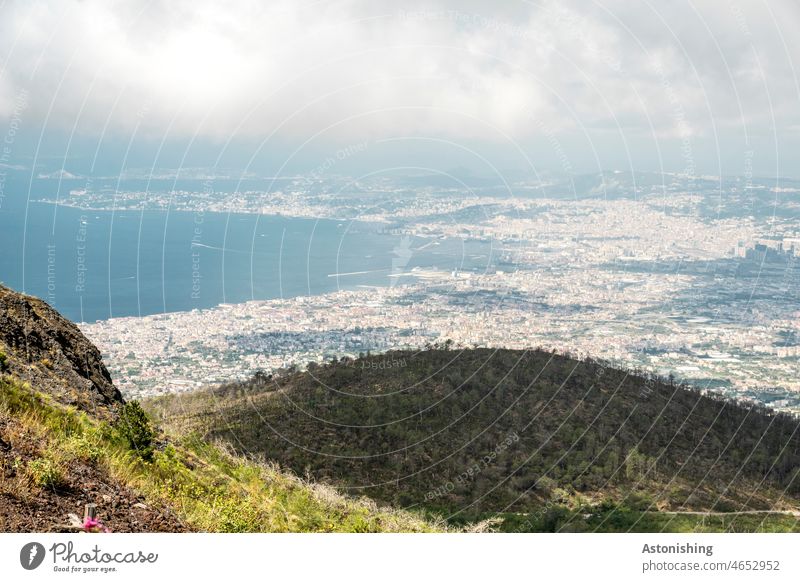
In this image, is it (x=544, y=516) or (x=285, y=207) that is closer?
(x=544, y=516)

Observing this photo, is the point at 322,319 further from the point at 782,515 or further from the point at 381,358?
the point at 782,515

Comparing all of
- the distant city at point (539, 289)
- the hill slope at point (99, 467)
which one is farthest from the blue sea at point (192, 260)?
the hill slope at point (99, 467)

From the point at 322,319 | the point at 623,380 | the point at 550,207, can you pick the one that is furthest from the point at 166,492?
the point at 550,207

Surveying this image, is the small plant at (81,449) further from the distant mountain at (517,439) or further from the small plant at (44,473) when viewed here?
the distant mountain at (517,439)

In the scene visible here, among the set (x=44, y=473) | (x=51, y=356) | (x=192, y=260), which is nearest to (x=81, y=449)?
(x=44, y=473)
